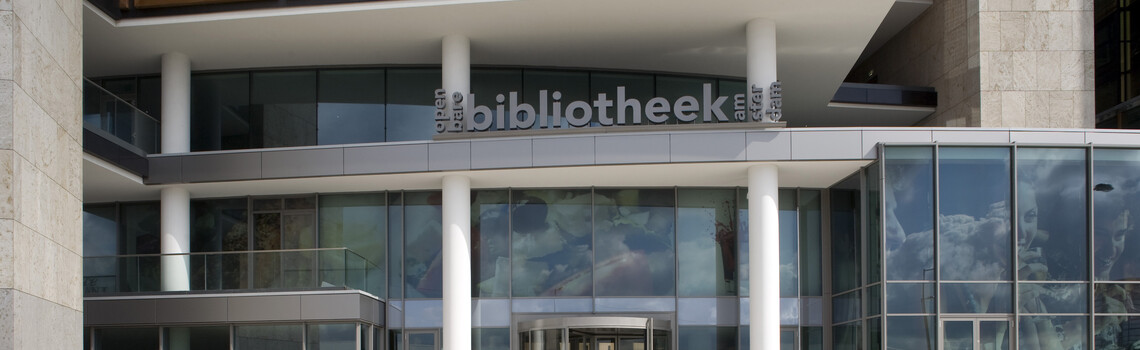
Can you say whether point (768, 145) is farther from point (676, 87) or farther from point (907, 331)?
point (676, 87)

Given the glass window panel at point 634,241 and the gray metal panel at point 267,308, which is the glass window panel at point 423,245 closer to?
the gray metal panel at point 267,308

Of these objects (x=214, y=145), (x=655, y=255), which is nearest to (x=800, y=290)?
(x=655, y=255)

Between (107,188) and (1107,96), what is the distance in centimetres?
3438

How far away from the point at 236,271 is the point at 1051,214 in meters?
16.7

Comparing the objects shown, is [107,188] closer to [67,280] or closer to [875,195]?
[67,280]

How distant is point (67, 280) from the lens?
55.4 ft

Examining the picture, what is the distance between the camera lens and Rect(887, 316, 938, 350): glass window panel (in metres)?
23.3

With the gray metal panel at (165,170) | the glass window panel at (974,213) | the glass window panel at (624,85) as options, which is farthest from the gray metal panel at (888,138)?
the gray metal panel at (165,170)

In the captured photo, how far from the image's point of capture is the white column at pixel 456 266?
25.3m

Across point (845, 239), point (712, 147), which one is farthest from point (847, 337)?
point (712, 147)

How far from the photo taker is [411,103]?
91.5ft

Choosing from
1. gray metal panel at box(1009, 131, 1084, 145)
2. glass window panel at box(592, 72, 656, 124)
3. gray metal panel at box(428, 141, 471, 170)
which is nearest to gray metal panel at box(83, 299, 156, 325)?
gray metal panel at box(428, 141, 471, 170)

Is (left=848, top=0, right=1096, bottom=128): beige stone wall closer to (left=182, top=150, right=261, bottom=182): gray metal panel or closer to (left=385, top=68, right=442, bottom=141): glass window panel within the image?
(left=385, top=68, right=442, bottom=141): glass window panel

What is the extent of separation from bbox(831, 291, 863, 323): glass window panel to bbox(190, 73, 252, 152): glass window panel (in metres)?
14.2
